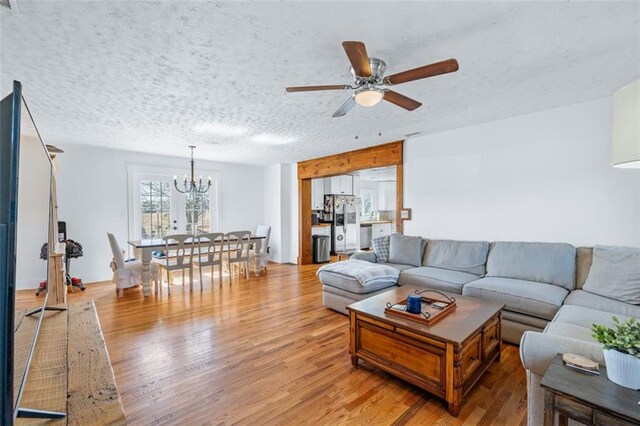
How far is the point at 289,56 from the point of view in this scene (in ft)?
6.73

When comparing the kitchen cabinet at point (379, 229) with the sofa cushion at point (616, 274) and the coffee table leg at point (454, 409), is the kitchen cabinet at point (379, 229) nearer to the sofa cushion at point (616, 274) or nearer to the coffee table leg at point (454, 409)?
the sofa cushion at point (616, 274)

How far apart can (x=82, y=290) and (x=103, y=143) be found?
240cm

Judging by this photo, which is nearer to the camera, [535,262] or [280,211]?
[535,262]

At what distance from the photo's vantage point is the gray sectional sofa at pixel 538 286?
1.43 m

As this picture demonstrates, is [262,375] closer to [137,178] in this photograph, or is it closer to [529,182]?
[529,182]

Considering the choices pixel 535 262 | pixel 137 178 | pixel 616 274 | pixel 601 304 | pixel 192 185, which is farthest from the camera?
pixel 137 178

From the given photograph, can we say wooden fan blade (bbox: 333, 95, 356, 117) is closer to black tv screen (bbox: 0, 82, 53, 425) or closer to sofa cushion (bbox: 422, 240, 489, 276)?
black tv screen (bbox: 0, 82, 53, 425)

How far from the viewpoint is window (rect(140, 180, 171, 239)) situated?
18.4 ft

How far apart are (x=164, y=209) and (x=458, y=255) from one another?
18.1ft

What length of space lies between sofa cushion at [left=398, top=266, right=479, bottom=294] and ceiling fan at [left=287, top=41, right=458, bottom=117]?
6.23ft

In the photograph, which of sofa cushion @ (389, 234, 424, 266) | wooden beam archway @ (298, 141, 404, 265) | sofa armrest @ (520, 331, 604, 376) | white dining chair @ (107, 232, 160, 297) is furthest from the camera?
wooden beam archway @ (298, 141, 404, 265)

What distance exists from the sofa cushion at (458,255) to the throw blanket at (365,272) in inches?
25.6

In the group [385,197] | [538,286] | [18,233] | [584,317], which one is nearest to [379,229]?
[385,197]

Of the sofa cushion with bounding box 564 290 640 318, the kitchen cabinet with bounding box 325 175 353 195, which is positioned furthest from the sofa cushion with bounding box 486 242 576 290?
the kitchen cabinet with bounding box 325 175 353 195
